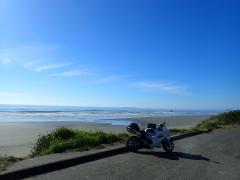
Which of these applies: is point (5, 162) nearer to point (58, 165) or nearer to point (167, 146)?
point (58, 165)

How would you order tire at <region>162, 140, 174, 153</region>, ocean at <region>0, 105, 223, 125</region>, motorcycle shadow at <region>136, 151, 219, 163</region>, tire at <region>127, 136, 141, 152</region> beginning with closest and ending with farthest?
1. motorcycle shadow at <region>136, 151, 219, 163</region>
2. tire at <region>127, 136, 141, 152</region>
3. tire at <region>162, 140, 174, 153</region>
4. ocean at <region>0, 105, 223, 125</region>

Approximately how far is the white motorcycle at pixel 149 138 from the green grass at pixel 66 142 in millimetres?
1194

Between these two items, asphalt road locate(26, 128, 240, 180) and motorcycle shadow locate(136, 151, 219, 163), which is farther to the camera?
motorcycle shadow locate(136, 151, 219, 163)

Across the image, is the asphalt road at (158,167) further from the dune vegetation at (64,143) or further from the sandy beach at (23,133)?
the sandy beach at (23,133)

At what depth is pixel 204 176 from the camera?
8.99 m

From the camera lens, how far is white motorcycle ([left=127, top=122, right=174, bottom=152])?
13219 mm

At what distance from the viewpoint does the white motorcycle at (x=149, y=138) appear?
43.4 ft

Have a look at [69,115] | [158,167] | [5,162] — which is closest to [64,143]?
[5,162]

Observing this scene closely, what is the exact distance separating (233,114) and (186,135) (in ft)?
73.4

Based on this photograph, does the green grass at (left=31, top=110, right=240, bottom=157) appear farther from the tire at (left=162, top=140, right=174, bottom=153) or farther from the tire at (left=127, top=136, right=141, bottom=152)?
the tire at (left=162, top=140, right=174, bottom=153)

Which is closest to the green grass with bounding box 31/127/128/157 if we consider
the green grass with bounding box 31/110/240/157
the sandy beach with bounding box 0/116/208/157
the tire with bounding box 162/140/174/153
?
the green grass with bounding box 31/110/240/157

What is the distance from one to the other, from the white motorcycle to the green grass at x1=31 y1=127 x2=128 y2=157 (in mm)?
1194

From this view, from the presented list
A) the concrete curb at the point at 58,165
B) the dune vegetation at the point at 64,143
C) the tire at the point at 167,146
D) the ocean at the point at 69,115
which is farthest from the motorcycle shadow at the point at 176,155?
the ocean at the point at 69,115

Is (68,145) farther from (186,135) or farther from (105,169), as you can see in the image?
(186,135)
